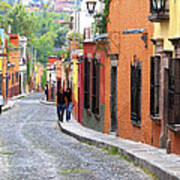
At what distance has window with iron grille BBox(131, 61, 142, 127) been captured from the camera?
1617cm

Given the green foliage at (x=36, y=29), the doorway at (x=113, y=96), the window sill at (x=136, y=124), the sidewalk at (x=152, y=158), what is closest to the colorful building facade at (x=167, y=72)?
the sidewalk at (x=152, y=158)

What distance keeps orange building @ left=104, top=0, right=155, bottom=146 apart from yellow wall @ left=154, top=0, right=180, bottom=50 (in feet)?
3.19

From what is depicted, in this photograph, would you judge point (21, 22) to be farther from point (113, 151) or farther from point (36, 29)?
point (113, 151)

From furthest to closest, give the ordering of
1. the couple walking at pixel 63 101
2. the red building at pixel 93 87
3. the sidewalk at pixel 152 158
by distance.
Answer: the couple walking at pixel 63 101 < the red building at pixel 93 87 < the sidewalk at pixel 152 158

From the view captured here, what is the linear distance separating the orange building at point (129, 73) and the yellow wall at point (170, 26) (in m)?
0.97

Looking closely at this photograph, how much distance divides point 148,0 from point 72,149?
409 cm

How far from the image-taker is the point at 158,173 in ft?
35.0

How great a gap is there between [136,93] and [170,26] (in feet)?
10.9

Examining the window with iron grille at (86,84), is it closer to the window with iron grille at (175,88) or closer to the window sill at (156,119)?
the window sill at (156,119)

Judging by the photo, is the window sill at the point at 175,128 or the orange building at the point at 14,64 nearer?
the window sill at the point at 175,128

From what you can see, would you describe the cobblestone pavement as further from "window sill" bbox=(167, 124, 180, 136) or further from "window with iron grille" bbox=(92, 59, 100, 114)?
"window with iron grille" bbox=(92, 59, 100, 114)

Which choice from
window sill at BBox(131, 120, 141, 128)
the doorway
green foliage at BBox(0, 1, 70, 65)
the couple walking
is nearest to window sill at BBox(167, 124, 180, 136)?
window sill at BBox(131, 120, 141, 128)

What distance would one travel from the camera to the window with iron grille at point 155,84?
14.1 metres

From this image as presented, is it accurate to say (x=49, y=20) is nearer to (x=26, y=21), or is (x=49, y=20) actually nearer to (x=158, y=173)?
(x=26, y=21)
